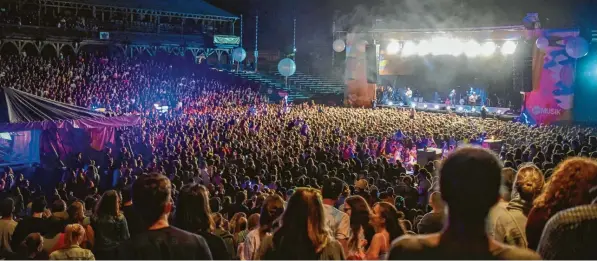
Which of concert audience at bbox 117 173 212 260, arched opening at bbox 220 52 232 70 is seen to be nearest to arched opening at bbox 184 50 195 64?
arched opening at bbox 220 52 232 70

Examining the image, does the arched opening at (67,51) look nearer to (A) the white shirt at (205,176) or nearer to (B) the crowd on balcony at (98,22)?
(B) the crowd on balcony at (98,22)

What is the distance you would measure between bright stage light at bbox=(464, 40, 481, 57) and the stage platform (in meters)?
2.87

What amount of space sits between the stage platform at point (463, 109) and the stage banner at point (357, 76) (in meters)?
1.14

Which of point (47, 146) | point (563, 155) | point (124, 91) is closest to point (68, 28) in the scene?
point (124, 91)

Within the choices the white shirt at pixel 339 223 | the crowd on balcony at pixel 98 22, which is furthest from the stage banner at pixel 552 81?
the crowd on balcony at pixel 98 22

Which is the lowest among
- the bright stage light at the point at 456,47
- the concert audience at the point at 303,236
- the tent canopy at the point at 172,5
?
A: the concert audience at the point at 303,236

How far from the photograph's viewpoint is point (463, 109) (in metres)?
30.0

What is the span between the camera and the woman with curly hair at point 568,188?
11.5 ft

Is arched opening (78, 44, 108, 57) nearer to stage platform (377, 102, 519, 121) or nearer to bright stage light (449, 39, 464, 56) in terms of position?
stage platform (377, 102, 519, 121)

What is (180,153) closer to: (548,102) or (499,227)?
(499,227)

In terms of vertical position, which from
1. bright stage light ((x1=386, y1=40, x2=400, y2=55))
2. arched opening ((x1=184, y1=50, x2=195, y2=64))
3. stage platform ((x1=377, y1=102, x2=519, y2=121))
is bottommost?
stage platform ((x1=377, y1=102, x2=519, y2=121))

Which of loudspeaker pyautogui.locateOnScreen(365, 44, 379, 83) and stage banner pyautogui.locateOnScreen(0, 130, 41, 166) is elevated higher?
loudspeaker pyautogui.locateOnScreen(365, 44, 379, 83)

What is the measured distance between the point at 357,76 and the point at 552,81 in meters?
12.1

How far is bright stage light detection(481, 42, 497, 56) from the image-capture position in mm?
26906
